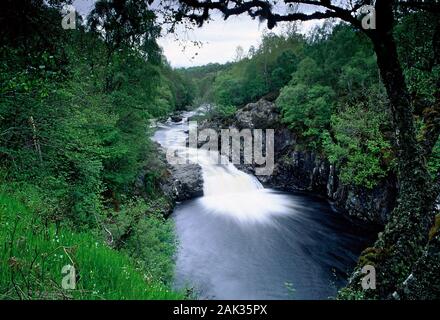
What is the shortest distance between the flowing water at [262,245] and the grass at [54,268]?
11744 mm

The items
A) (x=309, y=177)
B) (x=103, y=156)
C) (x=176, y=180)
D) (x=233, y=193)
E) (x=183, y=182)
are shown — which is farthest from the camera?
(x=233, y=193)

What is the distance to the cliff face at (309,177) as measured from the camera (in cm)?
2495

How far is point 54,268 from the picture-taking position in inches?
147

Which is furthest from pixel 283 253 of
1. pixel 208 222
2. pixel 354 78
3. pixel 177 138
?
pixel 177 138

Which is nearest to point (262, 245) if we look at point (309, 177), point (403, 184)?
point (309, 177)

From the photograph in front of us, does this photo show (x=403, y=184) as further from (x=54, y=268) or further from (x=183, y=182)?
(x=183, y=182)

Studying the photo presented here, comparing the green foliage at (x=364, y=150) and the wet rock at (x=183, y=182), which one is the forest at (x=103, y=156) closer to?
the green foliage at (x=364, y=150)

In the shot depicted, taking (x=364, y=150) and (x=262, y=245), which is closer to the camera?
(x=262, y=245)

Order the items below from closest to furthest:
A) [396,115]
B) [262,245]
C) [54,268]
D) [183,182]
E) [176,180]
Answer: [54,268]
[396,115]
[262,245]
[176,180]
[183,182]

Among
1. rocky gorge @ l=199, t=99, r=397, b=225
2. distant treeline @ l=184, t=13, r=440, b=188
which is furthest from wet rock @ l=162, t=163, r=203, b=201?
distant treeline @ l=184, t=13, r=440, b=188

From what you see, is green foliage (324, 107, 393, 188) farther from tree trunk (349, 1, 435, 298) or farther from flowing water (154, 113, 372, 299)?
tree trunk (349, 1, 435, 298)

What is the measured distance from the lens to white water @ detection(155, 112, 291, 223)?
96.5 feet

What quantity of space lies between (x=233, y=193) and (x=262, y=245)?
13.6 metres

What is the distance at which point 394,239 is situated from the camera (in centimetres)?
645
